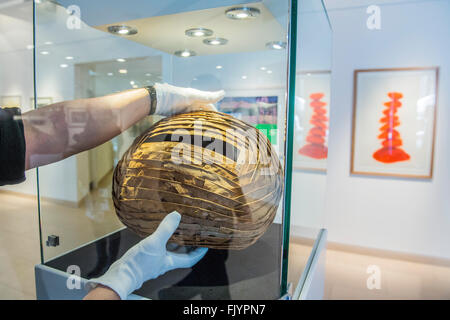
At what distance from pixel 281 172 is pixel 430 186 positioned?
2.43m

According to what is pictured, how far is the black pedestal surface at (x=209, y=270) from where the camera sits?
487mm

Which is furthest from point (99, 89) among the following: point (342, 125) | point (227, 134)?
point (342, 125)

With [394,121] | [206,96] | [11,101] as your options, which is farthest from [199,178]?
[394,121]

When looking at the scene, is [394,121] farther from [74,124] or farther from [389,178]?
[74,124]

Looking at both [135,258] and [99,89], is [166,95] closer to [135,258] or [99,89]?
[99,89]

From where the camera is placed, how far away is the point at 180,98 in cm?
49

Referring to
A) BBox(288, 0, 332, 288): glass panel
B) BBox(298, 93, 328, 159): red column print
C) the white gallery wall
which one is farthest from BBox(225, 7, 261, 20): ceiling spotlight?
the white gallery wall

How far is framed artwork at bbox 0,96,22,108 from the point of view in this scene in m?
0.48

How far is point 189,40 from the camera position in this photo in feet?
1.51

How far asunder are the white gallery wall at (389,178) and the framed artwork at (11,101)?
8.38 ft

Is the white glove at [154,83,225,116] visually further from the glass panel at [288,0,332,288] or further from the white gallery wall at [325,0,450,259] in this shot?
the white gallery wall at [325,0,450,259]

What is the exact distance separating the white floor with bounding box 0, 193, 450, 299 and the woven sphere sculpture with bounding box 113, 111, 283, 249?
0.22 ft

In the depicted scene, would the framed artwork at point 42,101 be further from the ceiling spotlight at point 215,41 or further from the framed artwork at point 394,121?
the framed artwork at point 394,121

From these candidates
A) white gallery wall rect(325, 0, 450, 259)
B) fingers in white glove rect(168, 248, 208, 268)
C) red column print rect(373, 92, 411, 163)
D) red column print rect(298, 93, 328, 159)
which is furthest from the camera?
red column print rect(373, 92, 411, 163)
